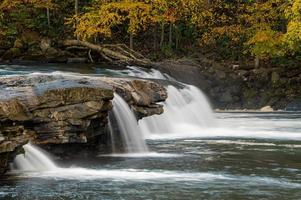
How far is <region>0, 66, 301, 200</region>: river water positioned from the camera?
973 centimetres

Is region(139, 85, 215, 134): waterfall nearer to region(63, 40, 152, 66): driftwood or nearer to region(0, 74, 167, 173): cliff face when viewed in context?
region(63, 40, 152, 66): driftwood

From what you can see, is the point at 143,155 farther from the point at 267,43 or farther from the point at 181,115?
the point at 267,43

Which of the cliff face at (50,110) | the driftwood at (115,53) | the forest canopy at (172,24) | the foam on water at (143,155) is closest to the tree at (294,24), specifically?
the forest canopy at (172,24)

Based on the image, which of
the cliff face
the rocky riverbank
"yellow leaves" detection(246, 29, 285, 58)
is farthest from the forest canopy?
the cliff face

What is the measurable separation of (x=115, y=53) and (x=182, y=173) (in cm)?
1967

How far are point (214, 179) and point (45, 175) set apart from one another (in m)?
3.21

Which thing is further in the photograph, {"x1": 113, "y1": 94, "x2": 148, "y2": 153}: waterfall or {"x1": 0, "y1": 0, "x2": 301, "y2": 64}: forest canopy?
{"x1": 0, "y1": 0, "x2": 301, "y2": 64}: forest canopy

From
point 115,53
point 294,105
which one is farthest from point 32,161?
point 294,105

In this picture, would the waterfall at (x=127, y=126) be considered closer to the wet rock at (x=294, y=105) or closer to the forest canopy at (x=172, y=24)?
the forest canopy at (x=172, y=24)

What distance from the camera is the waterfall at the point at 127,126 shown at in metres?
15.6

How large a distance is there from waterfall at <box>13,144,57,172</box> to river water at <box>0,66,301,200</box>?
0.57 ft

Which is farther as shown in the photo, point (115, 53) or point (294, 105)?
point (294, 105)

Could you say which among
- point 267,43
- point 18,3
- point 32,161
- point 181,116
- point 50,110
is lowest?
point 32,161

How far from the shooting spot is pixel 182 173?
38.3ft
